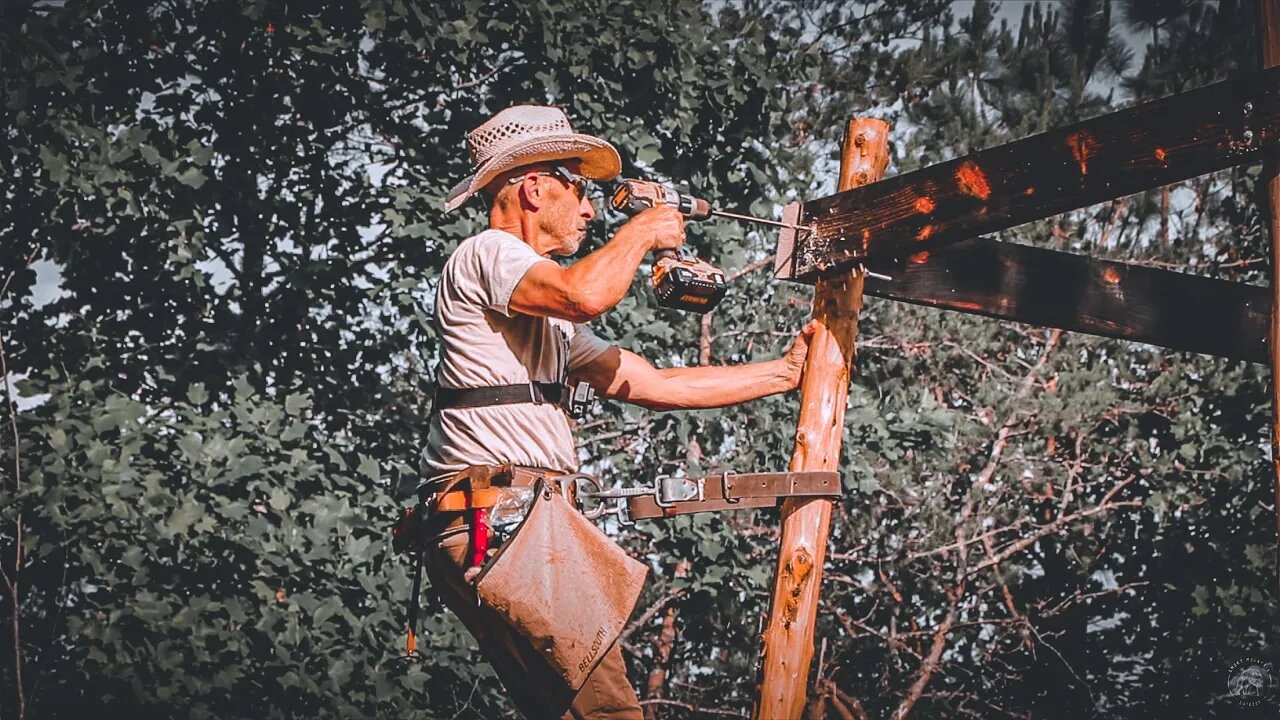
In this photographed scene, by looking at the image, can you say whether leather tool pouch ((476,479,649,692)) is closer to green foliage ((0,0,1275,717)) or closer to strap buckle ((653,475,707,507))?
strap buckle ((653,475,707,507))

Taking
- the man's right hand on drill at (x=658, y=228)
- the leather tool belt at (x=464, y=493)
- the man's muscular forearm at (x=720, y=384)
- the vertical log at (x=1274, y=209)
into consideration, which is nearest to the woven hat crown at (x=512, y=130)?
the man's right hand on drill at (x=658, y=228)

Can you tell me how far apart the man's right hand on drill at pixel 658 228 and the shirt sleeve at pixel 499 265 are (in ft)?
0.77

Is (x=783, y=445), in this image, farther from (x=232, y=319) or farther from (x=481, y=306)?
(x=481, y=306)

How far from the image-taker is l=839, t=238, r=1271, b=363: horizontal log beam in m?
3.75

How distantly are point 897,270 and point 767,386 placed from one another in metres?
0.52

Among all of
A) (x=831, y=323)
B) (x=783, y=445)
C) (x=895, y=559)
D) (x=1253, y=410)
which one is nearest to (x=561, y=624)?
(x=831, y=323)

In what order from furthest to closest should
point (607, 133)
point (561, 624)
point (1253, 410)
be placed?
point (1253, 410)
point (607, 133)
point (561, 624)

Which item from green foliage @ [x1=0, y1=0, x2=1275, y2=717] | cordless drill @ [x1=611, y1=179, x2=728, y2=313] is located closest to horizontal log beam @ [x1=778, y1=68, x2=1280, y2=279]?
cordless drill @ [x1=611, y1=179, x2=728, y2=313]

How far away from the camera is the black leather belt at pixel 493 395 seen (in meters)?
3.10

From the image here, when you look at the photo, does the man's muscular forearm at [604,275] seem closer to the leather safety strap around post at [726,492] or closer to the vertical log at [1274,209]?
the leather safety strap around post at [726,492]

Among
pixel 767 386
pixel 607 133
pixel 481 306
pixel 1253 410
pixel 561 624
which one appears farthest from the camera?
pixel 1253 410

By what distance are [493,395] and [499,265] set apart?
0.32m

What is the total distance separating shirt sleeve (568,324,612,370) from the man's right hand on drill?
0.32m

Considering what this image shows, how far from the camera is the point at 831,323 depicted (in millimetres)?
3592
